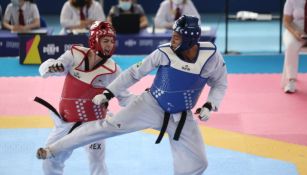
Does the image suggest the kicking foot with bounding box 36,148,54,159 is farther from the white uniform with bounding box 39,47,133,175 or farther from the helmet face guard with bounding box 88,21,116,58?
the helmet face guard with bounding box 88,21,116,58

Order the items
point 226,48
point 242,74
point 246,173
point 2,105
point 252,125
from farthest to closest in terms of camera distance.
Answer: point 226,48 < point 242,74 < point 2,105 < point 252,125 < point 246,173

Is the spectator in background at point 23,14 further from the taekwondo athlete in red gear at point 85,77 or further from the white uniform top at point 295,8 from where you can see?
the taekwondo athlete in red gear at point 85,77

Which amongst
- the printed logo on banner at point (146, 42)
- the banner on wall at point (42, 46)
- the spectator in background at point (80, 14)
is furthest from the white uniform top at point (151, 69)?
the spectator in background at point (80, 14)

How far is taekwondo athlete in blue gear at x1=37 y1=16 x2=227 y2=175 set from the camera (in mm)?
7078

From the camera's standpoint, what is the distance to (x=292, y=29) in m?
13.0

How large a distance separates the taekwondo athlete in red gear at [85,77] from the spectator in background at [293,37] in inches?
231

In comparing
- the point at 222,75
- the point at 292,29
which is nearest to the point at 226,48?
the point at 292,29

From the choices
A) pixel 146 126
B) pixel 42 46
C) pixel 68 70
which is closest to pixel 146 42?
pixel 42 46

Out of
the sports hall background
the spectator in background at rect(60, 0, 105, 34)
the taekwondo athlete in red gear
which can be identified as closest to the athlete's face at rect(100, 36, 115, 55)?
the taekwondo athlete in red gear

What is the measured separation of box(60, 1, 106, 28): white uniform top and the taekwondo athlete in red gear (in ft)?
28.2

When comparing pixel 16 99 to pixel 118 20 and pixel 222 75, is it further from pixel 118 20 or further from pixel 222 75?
pixel 222 75

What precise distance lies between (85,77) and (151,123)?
89 cm

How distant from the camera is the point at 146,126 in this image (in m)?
7.34

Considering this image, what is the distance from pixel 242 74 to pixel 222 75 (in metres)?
6.70
